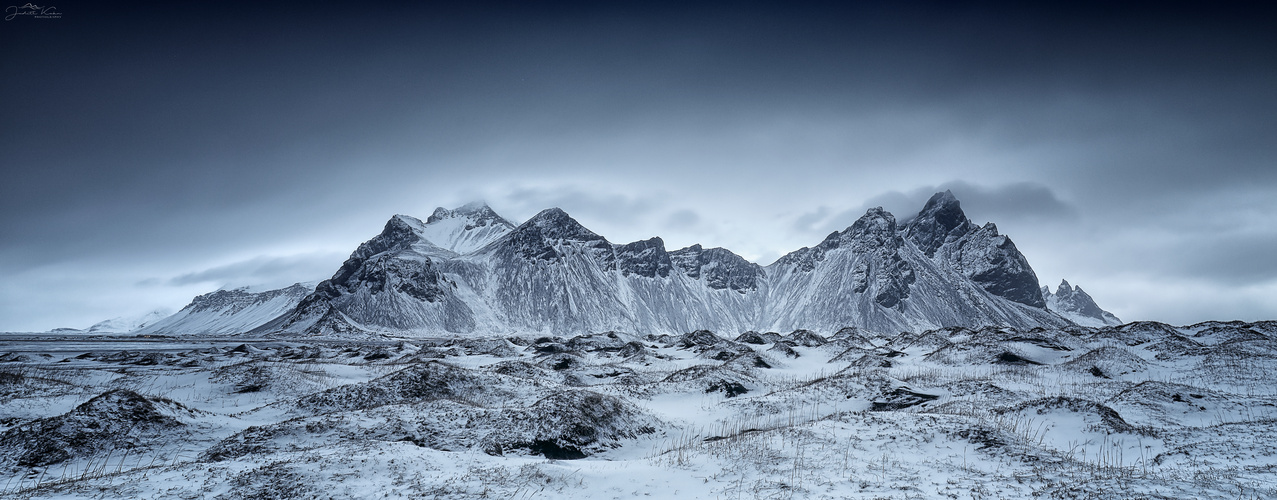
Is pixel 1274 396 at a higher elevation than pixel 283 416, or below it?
higher

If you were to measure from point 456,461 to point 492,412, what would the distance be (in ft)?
19.4

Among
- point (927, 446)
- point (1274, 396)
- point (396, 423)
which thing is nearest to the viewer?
point (927, 446)

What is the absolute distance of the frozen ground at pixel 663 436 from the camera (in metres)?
10.5

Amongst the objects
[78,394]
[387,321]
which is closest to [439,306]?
[387,321]

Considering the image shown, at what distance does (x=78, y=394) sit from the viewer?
74.5 ft

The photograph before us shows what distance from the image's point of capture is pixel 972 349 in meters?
39.2

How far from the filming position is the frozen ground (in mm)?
10477

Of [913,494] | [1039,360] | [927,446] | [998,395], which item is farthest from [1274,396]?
[913,494]

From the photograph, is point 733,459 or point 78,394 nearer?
point 733,459

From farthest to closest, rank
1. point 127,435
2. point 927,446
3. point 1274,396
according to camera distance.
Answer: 1. point 1274,396
2. point 127,435
3. point 927,446

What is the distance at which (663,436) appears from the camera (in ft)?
63.6

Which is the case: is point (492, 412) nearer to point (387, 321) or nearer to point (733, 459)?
point (733, 459)

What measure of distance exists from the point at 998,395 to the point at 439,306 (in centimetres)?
17797

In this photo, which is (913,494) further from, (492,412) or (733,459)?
(492,412)
